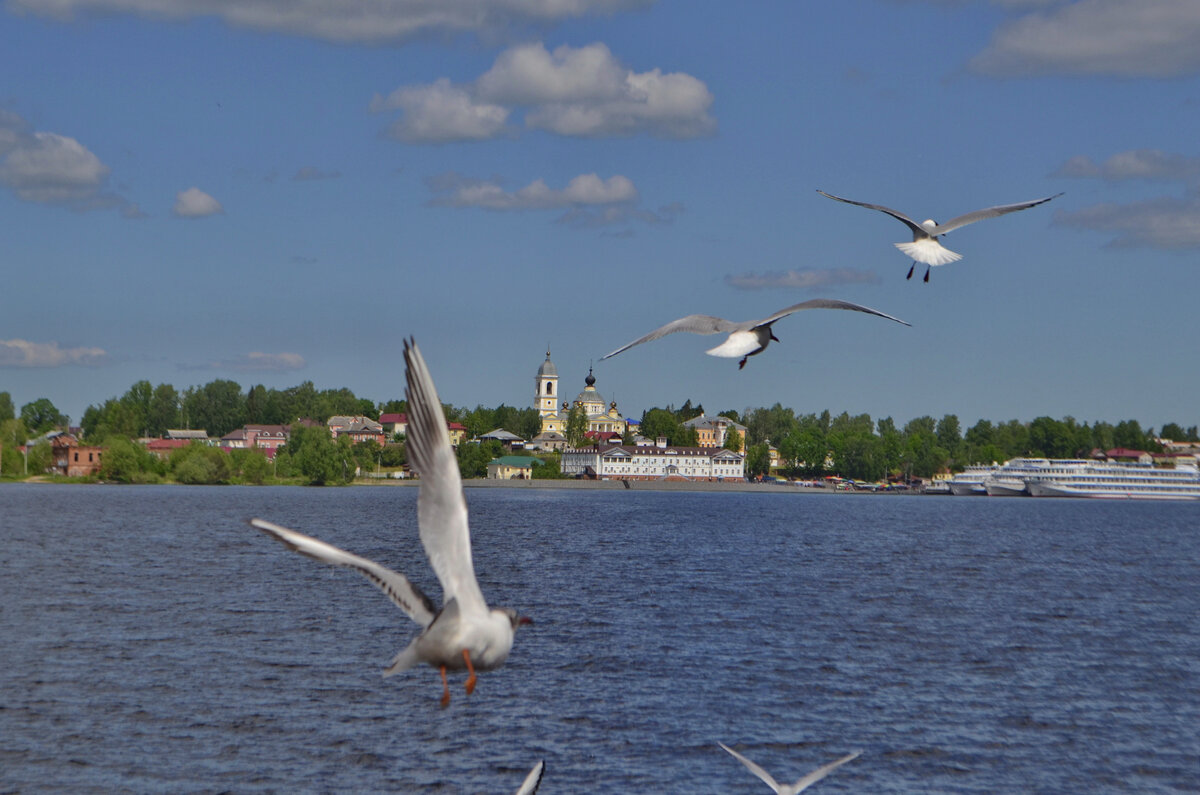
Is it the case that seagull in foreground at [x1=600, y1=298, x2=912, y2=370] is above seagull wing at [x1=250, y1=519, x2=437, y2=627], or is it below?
above

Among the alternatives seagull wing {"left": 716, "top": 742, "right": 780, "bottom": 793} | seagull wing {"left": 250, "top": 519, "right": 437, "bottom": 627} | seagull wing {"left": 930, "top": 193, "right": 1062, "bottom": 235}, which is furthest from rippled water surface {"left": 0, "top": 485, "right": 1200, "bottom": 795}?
seagull wing {"left": 250, "top": 519, "right": 437, "bottom": 627}

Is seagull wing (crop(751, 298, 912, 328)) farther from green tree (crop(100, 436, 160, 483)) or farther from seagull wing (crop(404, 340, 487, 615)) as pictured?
green tree (crop(100, 436, 160, 483))

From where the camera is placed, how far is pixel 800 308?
8.50 m

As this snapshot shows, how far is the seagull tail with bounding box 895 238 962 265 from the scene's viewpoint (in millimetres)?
10750

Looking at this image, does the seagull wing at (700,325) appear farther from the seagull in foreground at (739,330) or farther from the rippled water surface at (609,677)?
the rippled water surface at (609,677)

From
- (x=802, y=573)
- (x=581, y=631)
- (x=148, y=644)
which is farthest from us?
(x=802, y=573)

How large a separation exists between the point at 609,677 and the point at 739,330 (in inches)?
1164

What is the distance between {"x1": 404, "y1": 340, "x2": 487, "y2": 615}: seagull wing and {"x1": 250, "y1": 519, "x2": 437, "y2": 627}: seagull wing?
25cm

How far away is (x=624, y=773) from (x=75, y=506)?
384 feet

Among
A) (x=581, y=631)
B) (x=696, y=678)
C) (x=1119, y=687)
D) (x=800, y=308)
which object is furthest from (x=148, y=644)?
(x=800, y=308)

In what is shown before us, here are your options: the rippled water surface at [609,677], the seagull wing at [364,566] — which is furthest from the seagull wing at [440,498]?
the rippled water surface at [609,677]

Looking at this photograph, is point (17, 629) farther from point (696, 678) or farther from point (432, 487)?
point (432, 487)

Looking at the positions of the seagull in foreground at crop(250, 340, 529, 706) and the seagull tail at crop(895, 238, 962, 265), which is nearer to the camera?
the seagull in foreground at crop(250, 340, 529, 706)

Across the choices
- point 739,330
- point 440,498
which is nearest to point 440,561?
point 440,498
